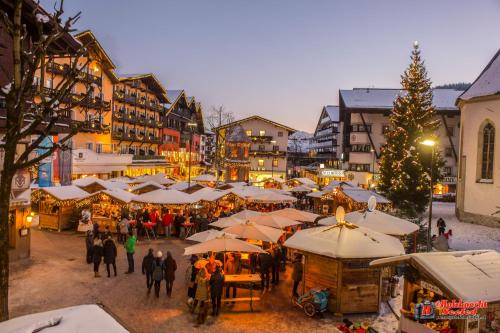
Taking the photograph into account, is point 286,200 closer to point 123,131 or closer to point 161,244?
point 161,244

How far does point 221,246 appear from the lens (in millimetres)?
13453

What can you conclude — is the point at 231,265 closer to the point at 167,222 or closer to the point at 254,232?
the point at 254,232

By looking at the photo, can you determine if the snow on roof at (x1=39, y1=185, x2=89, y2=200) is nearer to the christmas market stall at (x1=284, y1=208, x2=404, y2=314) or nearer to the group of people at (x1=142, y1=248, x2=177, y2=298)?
the group of people at (x1=142, y1=248, x2=177, y2=298)

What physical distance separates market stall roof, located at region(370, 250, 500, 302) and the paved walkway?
3.33m

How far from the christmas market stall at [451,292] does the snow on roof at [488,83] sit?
25.6 meters

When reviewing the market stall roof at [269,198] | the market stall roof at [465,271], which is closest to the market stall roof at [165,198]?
the market stall roof at [269,198]

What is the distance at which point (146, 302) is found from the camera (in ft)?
42.1

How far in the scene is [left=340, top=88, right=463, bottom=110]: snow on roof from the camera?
57.2m

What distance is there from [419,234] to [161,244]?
1356 cm

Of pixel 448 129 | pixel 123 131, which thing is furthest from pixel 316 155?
pixel 123 131

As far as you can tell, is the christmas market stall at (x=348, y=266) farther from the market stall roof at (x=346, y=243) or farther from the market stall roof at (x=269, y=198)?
the market stall roof at (x=269, y=198)

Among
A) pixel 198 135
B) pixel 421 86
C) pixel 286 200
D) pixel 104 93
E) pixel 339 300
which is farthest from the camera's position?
→ pixel 198 135

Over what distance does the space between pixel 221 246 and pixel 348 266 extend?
12.9 feet

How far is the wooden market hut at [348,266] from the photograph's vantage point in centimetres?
1211
